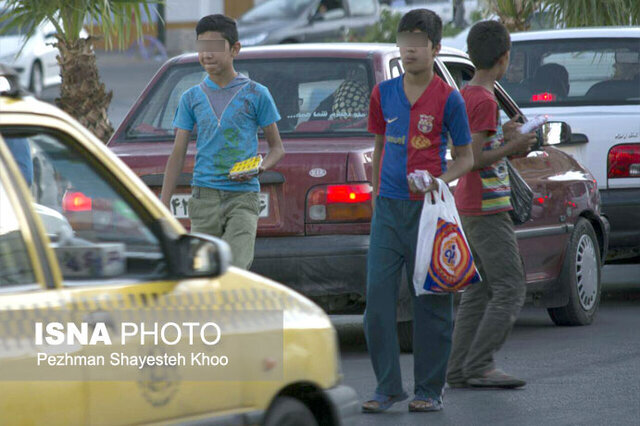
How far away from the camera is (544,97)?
11039 millimetres

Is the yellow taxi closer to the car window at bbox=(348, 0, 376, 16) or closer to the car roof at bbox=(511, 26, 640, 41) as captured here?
the car roof at bbox=(511, 26, 640, 41)

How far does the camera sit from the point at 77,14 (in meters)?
13.2

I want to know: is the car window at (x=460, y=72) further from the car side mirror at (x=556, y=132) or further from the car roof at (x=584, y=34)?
the car roof at (x=584, y=34)

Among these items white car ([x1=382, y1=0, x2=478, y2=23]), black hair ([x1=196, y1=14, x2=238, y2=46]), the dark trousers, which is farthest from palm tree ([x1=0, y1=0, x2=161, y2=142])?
white car ([x1=382, y1=0, x2=478, y2=23])

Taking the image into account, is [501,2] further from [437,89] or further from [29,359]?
[29,359]

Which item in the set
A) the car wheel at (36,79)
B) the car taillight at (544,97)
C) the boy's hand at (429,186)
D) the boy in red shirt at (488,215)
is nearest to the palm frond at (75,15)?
the car taillight at (544,97)

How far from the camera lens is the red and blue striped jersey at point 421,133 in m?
6.44

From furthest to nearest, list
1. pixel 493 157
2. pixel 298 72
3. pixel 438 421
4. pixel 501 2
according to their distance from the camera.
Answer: pixel 501 2
pixel 298 72
pixel 493 157
pixel 438 421

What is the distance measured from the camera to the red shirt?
685cm

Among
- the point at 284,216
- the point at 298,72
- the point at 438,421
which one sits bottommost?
the point at 438,421

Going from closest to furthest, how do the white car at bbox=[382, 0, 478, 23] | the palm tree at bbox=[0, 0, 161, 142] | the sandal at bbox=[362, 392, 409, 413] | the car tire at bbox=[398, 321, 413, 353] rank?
the sandal at bbox=[362, 392, 409, 413] < the car tire at bbox=[398, 321, 413, 353] < the palm tree at bbox=[0, 0, 161, 142] < the white car at bbox=[382, 0, 478, 23]

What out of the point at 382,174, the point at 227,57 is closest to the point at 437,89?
the point at 382,174

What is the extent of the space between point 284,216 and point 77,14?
6.23 metres

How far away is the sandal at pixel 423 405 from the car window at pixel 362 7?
2774 centimetres
